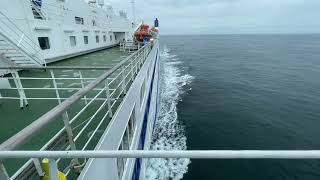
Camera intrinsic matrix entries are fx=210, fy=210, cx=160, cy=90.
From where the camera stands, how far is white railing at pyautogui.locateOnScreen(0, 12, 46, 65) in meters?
10.5

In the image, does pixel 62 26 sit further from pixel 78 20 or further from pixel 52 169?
pixel 52 169

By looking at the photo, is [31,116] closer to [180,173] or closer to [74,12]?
[180,173]

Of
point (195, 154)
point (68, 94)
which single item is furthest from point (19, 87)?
point (195, 154)

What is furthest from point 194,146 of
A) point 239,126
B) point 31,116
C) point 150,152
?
point 150,152

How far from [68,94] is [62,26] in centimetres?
1139

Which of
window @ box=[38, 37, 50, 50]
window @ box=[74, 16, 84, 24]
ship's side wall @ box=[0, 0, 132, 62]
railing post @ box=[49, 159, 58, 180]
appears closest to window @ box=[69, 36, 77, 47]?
ship's side wall @ box=[0, 0, 132, 62]

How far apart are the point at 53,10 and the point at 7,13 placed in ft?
17.7

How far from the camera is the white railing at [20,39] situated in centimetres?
1049

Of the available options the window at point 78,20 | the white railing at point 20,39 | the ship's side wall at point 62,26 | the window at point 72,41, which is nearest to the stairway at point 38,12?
the ship's side wall at point 62,26

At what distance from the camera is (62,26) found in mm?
16156

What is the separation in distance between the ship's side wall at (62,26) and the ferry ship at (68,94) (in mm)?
52

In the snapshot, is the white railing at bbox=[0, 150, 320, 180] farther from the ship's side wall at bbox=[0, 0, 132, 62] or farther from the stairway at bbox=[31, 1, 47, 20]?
the stairway at bbox=[31, 1, 47, 20]

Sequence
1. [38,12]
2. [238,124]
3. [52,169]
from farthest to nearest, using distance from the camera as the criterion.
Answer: [38,12] → [238,124] → [52,169]

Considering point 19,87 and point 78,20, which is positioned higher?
point 78,20
